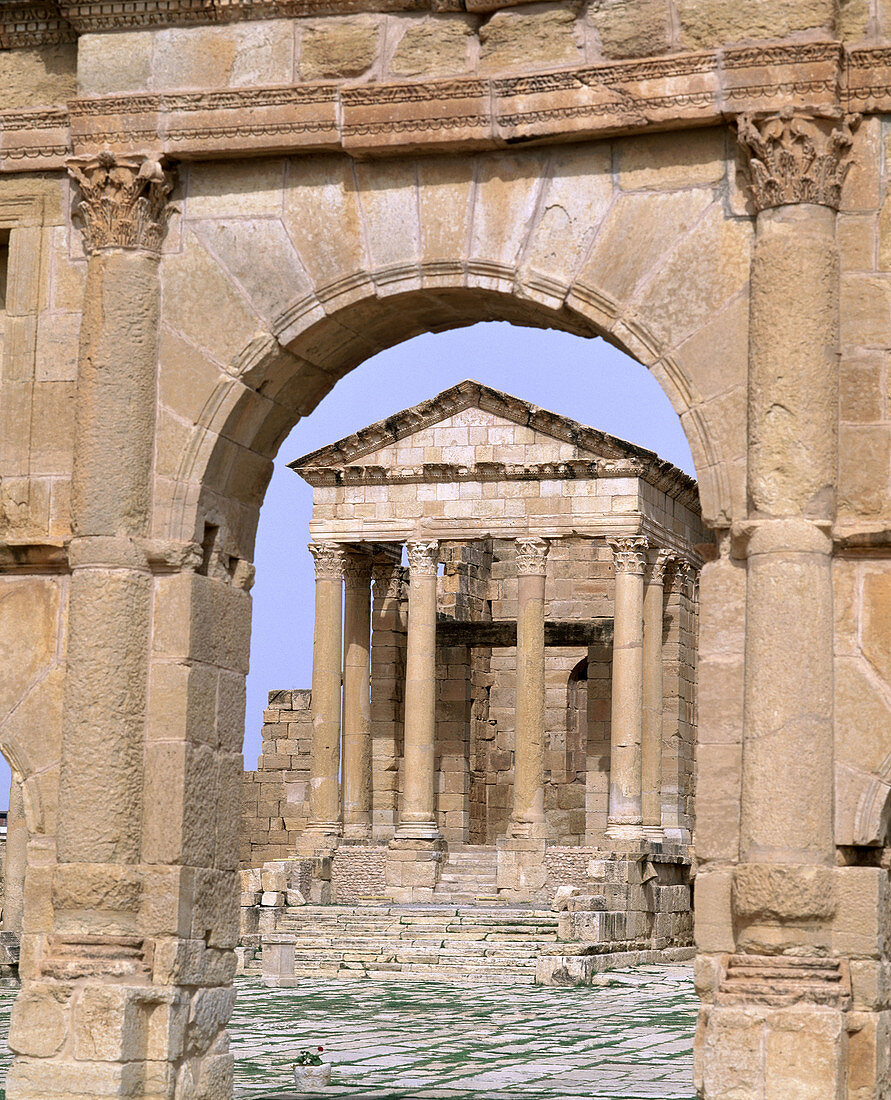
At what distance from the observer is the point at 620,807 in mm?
24531

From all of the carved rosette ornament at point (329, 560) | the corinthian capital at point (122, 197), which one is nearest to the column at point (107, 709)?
the corinthian capital at point (122, 197)

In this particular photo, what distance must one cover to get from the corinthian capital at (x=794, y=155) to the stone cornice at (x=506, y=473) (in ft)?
56.2

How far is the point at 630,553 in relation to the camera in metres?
25.3

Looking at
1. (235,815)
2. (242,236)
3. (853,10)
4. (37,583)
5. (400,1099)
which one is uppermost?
(853,10)

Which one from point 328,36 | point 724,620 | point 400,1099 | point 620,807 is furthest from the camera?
point 620,807

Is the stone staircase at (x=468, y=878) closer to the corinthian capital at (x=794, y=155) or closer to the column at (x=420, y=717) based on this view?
the column at (x=420, y=717)

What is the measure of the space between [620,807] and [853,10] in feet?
57.0

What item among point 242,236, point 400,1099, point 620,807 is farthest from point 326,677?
point 242,236

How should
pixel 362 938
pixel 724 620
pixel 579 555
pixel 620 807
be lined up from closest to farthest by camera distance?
pixel 724 620 < pixel 362 938 < pixel 620 807 < pixel 579 555

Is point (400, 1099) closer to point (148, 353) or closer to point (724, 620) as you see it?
point (724, 620)

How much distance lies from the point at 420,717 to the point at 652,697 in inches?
137

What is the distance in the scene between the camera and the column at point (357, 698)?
87.4 ft

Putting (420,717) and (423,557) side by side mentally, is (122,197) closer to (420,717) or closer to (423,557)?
(420,717)

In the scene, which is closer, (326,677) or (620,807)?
(620,807)
